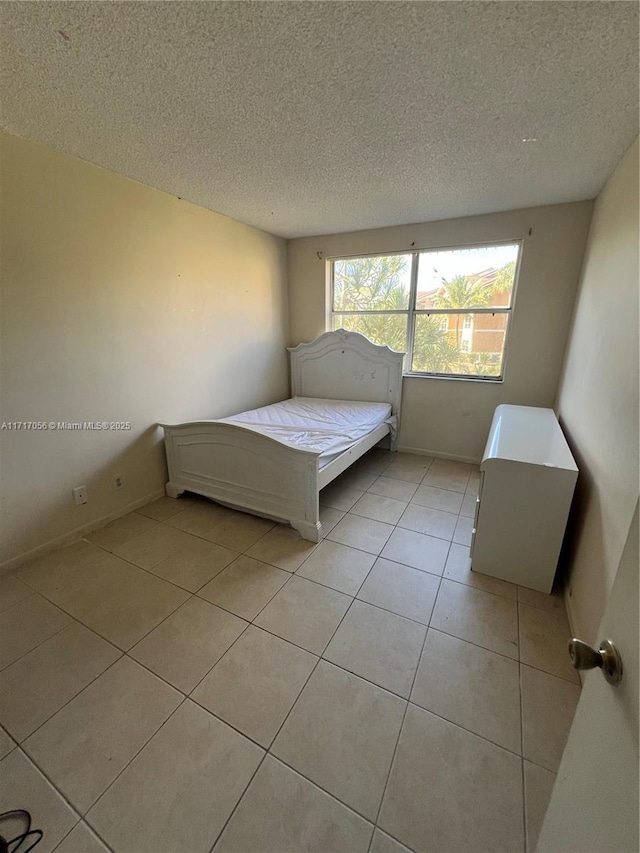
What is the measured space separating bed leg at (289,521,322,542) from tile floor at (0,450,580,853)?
0.30 feet

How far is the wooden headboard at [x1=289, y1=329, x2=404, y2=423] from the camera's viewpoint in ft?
11.6

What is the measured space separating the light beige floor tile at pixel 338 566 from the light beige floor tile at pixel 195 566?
0.48 m

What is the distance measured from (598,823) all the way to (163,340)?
2.98 metres

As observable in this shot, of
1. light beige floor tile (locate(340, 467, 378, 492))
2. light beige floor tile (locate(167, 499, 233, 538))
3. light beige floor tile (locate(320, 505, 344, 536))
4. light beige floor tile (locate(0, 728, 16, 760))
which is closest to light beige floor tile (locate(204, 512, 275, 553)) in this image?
light beige floor tile (locate(167, 499, 233, 538))

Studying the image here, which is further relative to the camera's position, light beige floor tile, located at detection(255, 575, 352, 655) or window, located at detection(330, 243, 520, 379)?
window, located at detection(330, 243, 520, 379)

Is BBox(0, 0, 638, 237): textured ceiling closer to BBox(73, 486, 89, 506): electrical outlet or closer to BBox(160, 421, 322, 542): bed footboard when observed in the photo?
BBox(160, 421, 322, 542): bed footboard

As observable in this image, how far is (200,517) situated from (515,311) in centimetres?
318

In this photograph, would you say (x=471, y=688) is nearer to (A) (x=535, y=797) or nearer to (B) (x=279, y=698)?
(A) (x=535, y=797)

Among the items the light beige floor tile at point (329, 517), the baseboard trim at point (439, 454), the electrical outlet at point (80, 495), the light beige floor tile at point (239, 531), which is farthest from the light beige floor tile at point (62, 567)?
the baseboard trim at point (439, 454)

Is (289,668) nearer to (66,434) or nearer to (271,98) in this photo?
(66,434)

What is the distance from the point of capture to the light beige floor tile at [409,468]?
313 centimetres

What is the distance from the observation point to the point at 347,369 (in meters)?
3.71

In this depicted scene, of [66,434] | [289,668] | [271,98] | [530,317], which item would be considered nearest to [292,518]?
[289,668]

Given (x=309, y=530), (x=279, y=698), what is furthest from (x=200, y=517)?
(x=279, y=698)
